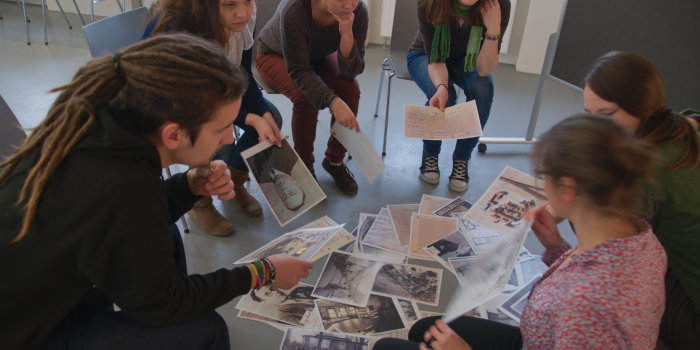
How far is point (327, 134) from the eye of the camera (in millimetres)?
2734

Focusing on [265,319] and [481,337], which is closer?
[481,337]

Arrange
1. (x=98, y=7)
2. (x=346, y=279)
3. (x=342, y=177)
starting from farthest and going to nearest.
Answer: (x=98, y=7) → (x=342, y=177) → (x=346, y=279)

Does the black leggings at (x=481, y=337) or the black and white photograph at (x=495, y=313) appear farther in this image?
the black and white photograph at (x=495, y=313)

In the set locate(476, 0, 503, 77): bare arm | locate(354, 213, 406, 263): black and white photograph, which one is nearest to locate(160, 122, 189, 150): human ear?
locate(354, 213, 406, 263): black and white photograph

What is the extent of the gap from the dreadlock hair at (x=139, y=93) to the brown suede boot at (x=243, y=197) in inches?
43.1

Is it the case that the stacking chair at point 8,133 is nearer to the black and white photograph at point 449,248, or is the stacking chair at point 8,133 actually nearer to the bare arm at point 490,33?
the black and white photograph at point 449,248

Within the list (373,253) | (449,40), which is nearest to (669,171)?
(373,253)

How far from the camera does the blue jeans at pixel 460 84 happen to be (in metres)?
2.21

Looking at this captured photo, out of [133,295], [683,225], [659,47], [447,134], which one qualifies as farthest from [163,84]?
[659,47]

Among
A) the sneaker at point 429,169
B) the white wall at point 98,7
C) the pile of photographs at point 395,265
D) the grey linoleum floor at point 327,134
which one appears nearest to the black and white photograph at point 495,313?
the pile of photographs at point 395,265

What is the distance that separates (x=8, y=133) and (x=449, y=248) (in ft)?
5.06

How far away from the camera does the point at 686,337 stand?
3.84 feet

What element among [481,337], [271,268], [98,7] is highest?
[98,7]

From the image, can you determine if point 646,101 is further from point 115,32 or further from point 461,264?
point 115,32
